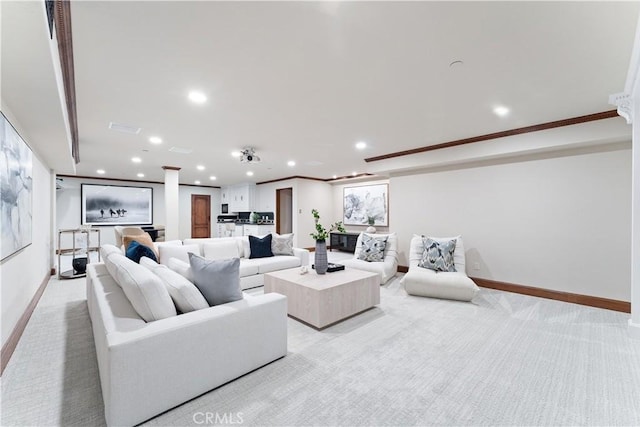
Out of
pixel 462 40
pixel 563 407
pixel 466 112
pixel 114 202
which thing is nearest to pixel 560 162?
pixel 466 112

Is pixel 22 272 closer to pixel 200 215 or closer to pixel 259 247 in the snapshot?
pixel 259 247

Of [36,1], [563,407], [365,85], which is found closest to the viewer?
[36,1]

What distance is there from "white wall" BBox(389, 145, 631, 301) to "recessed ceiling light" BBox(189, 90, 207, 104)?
400 centimetres

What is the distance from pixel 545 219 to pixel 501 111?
1842mm

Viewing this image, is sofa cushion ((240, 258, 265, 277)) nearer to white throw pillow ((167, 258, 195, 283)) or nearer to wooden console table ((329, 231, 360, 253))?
white throw pillow ((167, 258, 195, 283))

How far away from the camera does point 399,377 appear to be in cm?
197

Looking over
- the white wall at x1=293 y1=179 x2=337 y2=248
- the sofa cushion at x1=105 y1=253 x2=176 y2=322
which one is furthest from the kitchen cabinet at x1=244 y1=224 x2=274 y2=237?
the sofa cushion at x1=105 y1=253 x2=176 y2=322

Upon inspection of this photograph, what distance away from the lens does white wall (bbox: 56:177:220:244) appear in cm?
831

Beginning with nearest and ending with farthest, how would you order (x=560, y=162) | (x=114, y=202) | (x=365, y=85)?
(x=365, y=85) < (x=560, y=162) < (x=114, y=202)

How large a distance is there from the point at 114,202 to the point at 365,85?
31.8 ft

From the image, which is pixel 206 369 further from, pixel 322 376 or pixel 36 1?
pixel 36 1

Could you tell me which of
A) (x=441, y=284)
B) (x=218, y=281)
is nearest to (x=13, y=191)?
(x=218, y=281)

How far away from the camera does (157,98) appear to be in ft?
9.00

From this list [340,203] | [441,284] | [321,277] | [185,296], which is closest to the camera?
[185,296]
